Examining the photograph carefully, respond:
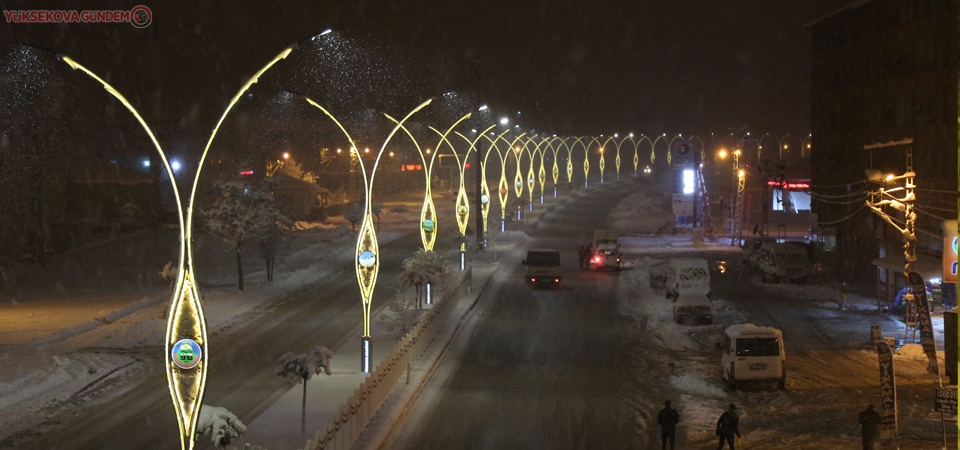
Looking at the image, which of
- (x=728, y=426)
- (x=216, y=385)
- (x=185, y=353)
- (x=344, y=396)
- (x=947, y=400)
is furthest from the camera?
(x=216, y=385)

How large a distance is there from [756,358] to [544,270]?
1927 cm

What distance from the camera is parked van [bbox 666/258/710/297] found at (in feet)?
110

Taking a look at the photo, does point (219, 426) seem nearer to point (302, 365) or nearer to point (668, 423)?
point (302, 365)

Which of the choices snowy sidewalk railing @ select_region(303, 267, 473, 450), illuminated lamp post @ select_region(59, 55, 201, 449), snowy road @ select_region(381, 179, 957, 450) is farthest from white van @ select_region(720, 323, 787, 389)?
illuminated lamp post @ select_region(59, 55, 201, 449)

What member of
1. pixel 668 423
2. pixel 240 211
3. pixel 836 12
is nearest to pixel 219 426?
pixel 668 423

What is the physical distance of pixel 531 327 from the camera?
29172 millimetres

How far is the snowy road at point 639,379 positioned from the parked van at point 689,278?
789 mm

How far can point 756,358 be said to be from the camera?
20031 mm

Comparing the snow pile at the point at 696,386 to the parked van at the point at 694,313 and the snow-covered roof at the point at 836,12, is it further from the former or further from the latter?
the snow-covered roof at the point at 836,12

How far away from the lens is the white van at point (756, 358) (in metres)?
20.1

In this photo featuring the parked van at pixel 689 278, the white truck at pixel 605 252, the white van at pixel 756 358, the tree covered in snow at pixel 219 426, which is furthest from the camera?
the white truck at pixel 605 252

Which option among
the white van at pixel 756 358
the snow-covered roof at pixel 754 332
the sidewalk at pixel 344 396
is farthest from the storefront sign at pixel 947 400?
the sidewalk at pixel 344 396

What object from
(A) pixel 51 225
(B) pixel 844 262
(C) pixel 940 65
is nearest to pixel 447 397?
(C) pixel 940 65

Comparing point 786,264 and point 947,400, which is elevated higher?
point 947,400
